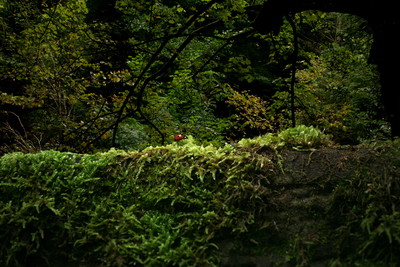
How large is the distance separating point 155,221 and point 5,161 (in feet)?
2.83

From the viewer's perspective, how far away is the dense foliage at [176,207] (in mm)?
1118

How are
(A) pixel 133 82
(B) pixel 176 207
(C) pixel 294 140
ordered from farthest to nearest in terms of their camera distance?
1. (A) pixel 133 82
2. (C) pixel 294 140
3. (B) pixel 176 207

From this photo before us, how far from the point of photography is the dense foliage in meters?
1.12

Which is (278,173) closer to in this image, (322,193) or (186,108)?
(322,193)

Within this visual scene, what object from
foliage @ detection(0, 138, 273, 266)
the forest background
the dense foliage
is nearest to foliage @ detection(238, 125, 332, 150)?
the dense foliage

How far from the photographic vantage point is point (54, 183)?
1.41m

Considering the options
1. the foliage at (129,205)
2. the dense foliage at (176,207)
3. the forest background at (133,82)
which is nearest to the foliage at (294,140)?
the dense foliage at (176,207)

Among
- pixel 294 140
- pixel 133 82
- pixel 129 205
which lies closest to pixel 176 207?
pixel 129 205

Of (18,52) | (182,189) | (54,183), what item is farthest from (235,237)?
(18,52)

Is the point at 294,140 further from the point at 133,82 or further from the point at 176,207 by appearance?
the point at 133,82

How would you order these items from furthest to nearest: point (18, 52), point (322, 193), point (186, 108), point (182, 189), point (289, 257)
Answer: point (186, 108) < point (18, 52) < point (182, 189) < point (322, 193) < point (289, 257)

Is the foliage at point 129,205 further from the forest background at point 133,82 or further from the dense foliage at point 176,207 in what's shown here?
the forest background at point 133,82

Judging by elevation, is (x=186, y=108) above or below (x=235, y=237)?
below

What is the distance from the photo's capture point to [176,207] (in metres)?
1.34
